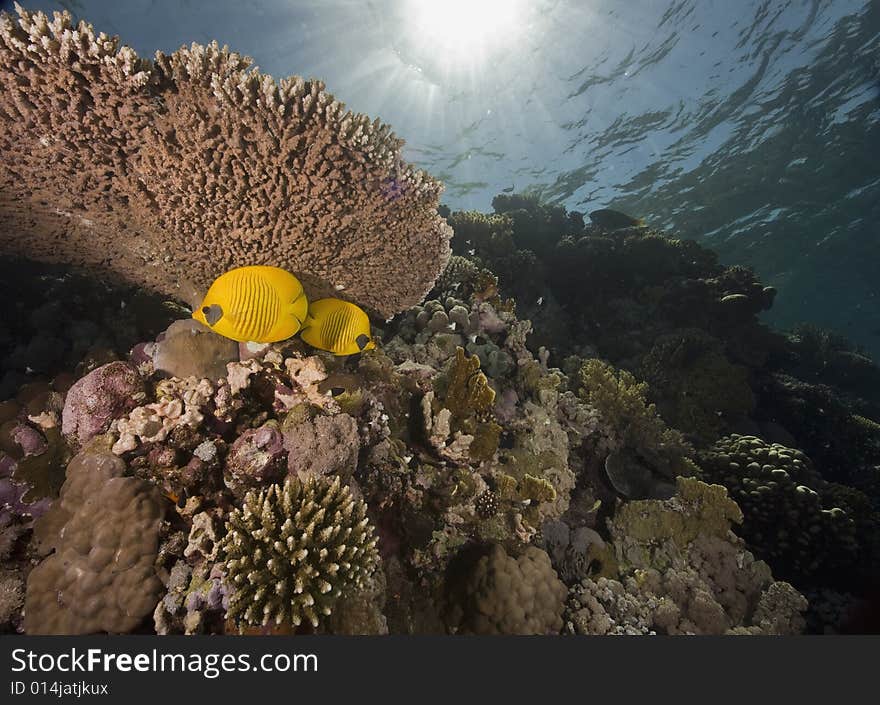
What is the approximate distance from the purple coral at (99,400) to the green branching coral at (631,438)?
5.24 metres

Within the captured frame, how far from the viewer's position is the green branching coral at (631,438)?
17.2ft

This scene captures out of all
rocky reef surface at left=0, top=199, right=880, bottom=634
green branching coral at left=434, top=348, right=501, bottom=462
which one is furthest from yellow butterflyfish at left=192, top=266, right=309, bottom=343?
green branching coral at left=434, top=348, right=501, bottom=462

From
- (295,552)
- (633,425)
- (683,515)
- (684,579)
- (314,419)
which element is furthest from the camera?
(633,425)

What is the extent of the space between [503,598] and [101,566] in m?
2.71

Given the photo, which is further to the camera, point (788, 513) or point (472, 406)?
point (788, 513)

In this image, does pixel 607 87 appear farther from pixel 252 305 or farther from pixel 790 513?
pixel 252 305

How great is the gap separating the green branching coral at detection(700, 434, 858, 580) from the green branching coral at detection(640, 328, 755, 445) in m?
1.98

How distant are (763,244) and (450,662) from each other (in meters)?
39.8

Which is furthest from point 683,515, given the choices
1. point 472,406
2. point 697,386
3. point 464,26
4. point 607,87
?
point 607,87

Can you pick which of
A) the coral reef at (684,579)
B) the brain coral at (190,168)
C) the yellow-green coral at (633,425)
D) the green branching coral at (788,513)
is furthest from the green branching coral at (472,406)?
the green branching coral at (788,513)

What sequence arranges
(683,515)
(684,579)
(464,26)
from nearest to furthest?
1. (684,579)
2. (683,515)
3. (464,26)

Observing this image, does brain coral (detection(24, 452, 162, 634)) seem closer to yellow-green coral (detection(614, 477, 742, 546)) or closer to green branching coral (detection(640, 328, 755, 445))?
yellow-green coral (detection(614, 477, 742, 546))

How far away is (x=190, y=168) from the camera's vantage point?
8.91 feet

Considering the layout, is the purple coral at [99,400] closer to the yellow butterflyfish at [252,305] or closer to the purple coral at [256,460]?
the purple coral at [256,460]
